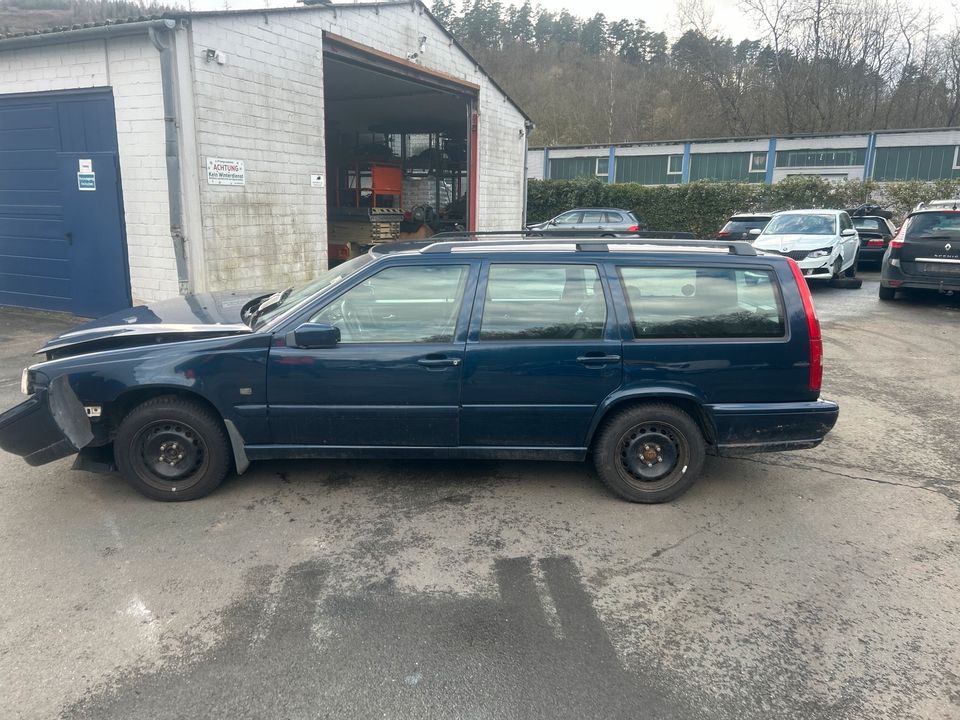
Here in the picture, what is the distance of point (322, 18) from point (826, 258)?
10.4 m

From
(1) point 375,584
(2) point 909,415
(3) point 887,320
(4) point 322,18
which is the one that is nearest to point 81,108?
(4) point 322,18

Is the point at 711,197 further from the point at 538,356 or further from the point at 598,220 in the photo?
the point at 538,356

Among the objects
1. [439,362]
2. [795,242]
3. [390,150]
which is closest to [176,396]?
[439,362]

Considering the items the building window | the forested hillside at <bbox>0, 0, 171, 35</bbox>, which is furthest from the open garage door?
the building window

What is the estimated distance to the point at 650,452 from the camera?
4434mm

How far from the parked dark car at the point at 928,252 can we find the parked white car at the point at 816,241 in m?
1.65

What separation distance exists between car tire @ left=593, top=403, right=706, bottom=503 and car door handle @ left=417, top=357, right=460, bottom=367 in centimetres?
106

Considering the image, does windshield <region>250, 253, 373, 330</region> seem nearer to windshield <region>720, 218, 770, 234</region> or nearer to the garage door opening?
the garage door opening

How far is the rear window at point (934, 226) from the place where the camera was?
11359mm

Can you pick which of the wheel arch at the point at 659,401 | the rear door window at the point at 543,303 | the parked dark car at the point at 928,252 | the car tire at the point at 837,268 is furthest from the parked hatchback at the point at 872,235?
the rear door window at the point at 543,303

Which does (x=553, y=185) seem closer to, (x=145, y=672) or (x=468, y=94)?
(x=468, y=94)

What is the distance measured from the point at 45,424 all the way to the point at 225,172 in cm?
643

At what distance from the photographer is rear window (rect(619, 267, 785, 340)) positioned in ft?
14.3

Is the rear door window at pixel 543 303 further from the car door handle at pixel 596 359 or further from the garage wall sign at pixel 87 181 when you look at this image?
the garage wall sign at pixel 87 181
